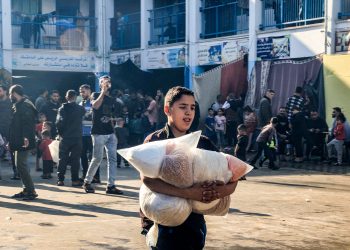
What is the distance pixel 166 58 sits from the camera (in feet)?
77.7

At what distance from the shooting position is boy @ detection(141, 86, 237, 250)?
3418 millimetres

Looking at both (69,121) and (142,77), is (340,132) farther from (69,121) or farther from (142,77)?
(142,77)

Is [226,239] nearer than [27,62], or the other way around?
[226,239]

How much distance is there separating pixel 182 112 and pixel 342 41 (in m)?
14.0

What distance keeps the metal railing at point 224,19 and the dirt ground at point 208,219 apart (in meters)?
11.4

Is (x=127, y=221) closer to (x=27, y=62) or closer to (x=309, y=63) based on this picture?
(x=309, y=63)

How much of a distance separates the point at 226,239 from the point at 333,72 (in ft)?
35.1

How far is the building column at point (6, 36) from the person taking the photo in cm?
2444

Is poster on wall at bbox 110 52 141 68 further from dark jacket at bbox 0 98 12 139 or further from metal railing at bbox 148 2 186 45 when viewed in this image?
dark jacket at bbox 0 98 12 139

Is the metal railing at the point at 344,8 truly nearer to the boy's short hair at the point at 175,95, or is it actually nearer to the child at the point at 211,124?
the child at the point at 211,124

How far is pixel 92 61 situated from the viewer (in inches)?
1054

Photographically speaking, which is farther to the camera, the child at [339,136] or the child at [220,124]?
the child at [220,124]

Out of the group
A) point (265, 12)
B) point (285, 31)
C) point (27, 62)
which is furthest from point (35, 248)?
point (27, 62)

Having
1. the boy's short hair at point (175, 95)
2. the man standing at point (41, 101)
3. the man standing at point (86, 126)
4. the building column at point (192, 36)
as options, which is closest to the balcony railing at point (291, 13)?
the building column at point (192, 36)
